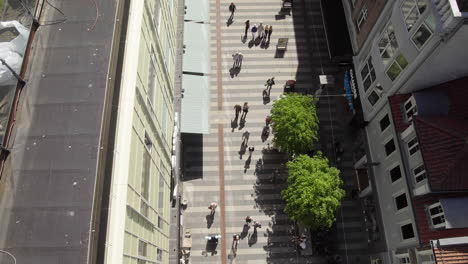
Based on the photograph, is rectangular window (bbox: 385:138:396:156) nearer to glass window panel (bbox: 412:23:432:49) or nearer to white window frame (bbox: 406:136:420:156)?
white window frame (bbox: 406:136:420:156)

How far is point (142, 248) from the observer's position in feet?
73.0

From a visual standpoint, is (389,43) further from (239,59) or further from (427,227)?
(239,59)

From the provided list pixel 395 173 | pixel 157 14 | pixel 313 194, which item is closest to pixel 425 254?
pixel 395 173

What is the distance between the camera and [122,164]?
1781cm

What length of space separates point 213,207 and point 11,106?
23.8 m

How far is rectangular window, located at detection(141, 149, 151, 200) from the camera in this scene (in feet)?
74.3

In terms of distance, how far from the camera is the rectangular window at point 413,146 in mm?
29062

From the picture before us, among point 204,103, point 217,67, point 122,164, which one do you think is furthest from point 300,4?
point 122,164

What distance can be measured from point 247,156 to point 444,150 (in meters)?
19.4

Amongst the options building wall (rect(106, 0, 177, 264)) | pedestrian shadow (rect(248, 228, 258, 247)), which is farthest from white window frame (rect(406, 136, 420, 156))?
building wall (rect(106, 0, 177, 264))

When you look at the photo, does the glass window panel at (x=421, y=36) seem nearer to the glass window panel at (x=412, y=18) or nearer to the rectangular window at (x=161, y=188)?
the glass window panel at (x=412, y=18)

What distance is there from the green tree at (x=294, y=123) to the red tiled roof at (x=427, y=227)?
11.8 metres

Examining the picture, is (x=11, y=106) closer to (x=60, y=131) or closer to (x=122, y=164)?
(x=60, y=131)

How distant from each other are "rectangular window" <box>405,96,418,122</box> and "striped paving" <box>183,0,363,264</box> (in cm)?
1178
